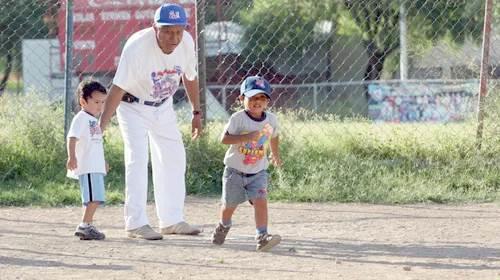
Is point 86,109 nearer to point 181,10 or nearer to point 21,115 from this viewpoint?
point 181,10

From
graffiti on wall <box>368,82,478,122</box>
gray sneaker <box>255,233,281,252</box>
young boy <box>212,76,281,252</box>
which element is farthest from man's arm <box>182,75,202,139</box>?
graffiti on wall <box>368,82,478,122</box>

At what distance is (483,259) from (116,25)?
876 centimetres

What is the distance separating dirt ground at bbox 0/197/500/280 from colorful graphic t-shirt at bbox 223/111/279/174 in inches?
20.7

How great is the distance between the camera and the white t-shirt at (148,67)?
706 cm

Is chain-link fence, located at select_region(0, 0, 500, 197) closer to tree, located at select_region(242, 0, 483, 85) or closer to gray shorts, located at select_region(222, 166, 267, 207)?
tree, located at select_region(242, 0, 483, 85)

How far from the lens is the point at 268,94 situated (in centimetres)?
673

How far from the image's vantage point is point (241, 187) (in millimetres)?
6789

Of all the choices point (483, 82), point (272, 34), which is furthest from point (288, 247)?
point (272, 34)

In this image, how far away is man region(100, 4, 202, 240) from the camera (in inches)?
278

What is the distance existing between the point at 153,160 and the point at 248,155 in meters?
0.93

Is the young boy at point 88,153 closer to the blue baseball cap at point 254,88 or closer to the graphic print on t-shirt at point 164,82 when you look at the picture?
the graphic print on t-shirt at point 164,82

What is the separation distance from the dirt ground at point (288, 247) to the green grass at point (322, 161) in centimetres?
40

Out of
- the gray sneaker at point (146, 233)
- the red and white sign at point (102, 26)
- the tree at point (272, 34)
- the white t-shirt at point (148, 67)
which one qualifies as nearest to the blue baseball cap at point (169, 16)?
the white t-shirt at point (148, 67)

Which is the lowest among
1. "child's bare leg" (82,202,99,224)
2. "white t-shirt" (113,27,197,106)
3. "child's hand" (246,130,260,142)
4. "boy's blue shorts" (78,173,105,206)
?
"child's bare leg" (82,202,99,224)
